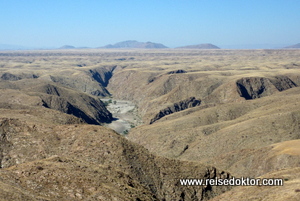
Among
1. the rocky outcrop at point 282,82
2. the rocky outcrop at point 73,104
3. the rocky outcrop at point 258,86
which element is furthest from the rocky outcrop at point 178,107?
the rocky outcrop at point 282,82

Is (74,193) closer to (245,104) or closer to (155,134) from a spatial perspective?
(155,134)

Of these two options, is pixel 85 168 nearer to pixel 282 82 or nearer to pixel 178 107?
pixel 178 107

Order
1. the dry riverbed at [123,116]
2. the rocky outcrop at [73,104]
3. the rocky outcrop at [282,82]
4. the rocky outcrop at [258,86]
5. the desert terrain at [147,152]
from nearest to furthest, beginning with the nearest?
the desert terrain at [147,152] < the rocky outcrop at [73,104] < the dry riverbed at [123,116] < the rocky outcrop at [258,86] < the rocky outcrop at [282,82]

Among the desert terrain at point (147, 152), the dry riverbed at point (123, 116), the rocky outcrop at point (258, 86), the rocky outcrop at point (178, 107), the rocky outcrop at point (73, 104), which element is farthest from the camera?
the rocky outcrop at point (258, 86)

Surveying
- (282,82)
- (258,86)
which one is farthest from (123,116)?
(282,82)

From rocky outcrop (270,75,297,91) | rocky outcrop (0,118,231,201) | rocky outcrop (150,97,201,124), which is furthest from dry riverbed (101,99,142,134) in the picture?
rocky outcrop (270,75,297,91)

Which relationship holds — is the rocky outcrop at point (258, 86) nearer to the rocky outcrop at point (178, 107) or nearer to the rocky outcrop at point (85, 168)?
the rocky outcrop at point (178, 107)
